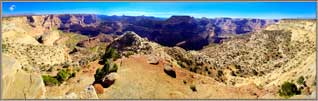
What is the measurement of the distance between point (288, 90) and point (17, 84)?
8873 mm

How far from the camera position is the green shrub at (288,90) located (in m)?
15.1

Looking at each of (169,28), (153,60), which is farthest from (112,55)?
(169,28)

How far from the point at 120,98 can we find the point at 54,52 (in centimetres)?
1102

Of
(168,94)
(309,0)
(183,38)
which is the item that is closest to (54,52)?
(168,94)

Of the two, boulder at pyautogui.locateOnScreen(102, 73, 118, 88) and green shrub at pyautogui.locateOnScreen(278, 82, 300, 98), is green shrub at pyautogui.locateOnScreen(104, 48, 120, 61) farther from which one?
green shrub at pyautogui.locateOnScreen(278, 82, 300, 98)

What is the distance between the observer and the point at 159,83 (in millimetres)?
17938

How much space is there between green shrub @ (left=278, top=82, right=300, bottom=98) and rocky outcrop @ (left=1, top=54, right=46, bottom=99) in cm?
775

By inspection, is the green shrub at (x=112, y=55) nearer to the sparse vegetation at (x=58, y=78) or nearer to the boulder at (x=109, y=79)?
the sparse vegetation at (x=58, y=78)

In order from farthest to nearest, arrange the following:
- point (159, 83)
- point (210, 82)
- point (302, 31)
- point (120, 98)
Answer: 1. point (302, 31)
2. point (210, 82)
3. point (159, 83)
4. point (120, 98)

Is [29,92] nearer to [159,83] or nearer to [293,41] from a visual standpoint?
[159,83]

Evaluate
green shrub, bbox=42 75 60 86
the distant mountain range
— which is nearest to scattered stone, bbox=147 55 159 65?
green shrub, bbox=42 75 60 86

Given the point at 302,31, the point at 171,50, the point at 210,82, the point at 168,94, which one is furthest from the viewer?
the point at 171,50

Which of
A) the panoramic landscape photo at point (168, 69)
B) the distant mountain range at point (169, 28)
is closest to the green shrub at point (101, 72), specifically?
the panoramic landscape photo at point (168, 69)

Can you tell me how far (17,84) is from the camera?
14.3 meters
